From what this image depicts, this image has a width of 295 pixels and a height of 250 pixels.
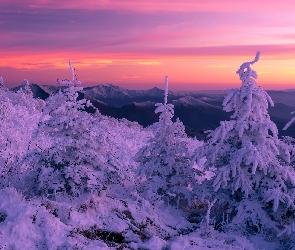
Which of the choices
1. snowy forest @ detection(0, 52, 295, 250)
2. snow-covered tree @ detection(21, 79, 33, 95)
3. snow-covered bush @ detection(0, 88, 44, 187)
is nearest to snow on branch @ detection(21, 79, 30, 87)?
snow-covered tree @ detection(21, 79, 33, 95)

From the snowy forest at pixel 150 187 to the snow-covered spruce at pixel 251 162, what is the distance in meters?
0.04

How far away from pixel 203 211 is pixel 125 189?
11.1ft

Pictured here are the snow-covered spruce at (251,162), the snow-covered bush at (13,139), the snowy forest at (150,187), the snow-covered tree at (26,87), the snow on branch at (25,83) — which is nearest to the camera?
the snowy forest at (150,187)

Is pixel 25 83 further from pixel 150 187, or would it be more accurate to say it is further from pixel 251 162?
pixel 251 162

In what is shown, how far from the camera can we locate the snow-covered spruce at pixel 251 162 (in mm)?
11953

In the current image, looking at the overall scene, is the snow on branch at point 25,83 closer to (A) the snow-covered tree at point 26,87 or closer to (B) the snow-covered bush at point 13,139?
(A) the snow-covered tree at point 26,87

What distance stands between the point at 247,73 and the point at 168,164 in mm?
4513

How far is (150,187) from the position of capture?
13.3 m

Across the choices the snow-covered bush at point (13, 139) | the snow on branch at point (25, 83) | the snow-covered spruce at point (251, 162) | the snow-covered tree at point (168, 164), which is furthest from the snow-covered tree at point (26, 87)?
the snow-covered spruce at point (251, 162)

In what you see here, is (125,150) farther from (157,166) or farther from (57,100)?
(57,100)

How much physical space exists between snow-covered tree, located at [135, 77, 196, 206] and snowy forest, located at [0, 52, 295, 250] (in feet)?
0.14

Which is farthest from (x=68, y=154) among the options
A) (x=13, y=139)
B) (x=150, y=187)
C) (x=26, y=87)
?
(x=26, y=87)

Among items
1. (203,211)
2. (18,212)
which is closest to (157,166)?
(203,211)

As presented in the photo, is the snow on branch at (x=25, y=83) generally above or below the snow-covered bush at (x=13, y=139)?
above
